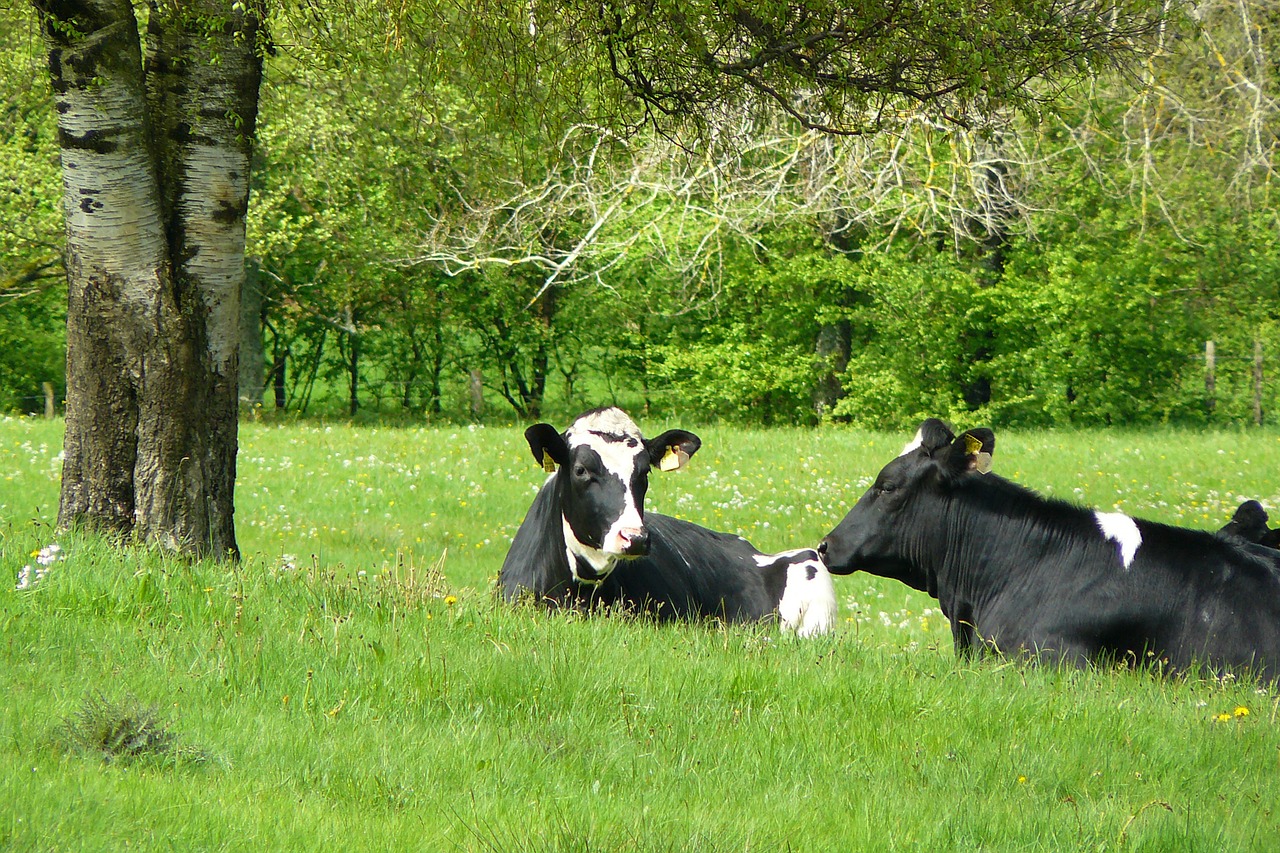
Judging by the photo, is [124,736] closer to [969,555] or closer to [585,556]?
[585,556]

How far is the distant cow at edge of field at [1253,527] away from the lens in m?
8.84

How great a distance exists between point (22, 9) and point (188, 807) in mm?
7950

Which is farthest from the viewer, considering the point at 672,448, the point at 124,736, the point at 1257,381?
the point at 1257,381

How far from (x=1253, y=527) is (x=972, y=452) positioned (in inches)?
87.9

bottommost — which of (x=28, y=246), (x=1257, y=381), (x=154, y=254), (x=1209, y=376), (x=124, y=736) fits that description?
(x=124, y=736)

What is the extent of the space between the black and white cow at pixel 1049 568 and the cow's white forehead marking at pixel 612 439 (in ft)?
5.21

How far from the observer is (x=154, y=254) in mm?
7680

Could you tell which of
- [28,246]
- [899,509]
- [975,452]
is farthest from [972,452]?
[28,246]

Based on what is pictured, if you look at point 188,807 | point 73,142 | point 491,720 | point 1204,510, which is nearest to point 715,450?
point 1204,510

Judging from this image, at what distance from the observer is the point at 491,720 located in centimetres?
521

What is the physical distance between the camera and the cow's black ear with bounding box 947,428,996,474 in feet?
27.1

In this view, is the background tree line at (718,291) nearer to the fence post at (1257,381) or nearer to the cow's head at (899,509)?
the fence post at (1257,381)

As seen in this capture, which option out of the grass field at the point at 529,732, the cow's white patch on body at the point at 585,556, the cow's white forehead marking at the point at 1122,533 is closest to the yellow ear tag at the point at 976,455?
the cow's white forehead marking at the point at 1122,533

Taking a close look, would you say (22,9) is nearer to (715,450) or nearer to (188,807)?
(188,807)
